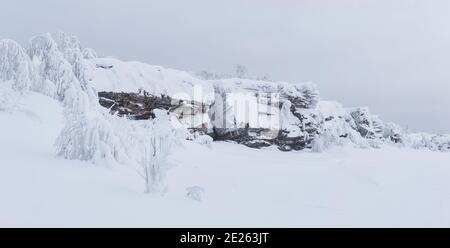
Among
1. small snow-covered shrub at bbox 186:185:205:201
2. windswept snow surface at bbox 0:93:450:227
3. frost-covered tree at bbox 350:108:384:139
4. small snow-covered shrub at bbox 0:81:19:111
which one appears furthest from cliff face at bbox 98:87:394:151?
small snow-covered shrub at bbox 186:185:205:201

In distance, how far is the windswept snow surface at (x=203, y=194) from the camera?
709cm

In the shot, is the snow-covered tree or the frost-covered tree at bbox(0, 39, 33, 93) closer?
the frost-covered tree at bbox(0, 39, 33, 93)

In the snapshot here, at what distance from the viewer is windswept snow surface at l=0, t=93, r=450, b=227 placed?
7094mm

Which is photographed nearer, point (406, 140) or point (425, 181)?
point (425, 181)

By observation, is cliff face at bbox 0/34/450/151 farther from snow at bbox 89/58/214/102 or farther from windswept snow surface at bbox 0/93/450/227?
windswept snow surface at bbox 0/93/450/227

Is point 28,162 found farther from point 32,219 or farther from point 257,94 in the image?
point 257,94

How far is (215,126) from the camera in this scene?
3006 centimetres

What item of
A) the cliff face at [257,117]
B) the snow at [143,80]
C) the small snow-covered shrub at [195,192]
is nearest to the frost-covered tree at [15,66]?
the small snow-covered shrub at [195,192]

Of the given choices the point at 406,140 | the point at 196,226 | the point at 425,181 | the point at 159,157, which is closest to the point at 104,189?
the point at 159,157

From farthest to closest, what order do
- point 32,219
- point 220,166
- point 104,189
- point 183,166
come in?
1. point 220,166
2. point 183,166
3. point 104,189
4. point 32,219

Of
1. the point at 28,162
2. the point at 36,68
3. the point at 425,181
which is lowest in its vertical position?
the point at 425,181

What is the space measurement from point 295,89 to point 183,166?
2194 cm

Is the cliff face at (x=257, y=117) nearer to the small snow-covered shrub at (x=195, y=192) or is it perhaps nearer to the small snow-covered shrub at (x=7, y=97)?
the small snow-covered shrub at (x=7, y=97)

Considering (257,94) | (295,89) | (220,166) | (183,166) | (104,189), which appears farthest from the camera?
(295,89)
